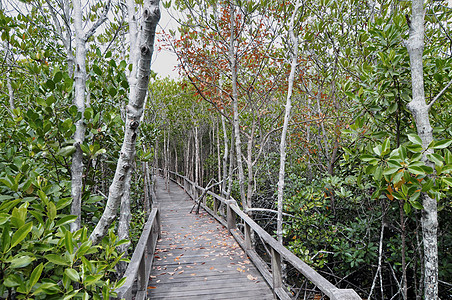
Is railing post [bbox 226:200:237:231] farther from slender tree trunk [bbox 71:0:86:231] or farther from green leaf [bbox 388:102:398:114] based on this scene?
slender tree trunk [bbox 71:0:86:231]

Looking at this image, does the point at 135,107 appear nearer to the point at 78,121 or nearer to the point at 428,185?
the point at 78,121

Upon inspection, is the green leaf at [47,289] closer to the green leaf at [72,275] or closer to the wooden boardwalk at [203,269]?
the green leaf at [72,275]

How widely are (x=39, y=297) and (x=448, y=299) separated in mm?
6261

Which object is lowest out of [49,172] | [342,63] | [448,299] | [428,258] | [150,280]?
[448,299]

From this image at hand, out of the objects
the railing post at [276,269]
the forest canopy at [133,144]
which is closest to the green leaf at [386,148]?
the forest canopy at [133,144]

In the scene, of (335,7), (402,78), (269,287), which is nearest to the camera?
(402,78)

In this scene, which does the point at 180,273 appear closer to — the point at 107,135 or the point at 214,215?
the point at 107,135

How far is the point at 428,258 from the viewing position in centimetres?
244

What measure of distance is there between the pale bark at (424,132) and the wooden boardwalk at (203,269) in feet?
6.51

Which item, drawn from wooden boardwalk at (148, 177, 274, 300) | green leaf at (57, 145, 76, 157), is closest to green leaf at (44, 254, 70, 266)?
green leaf at (57, 145, 76, 157)

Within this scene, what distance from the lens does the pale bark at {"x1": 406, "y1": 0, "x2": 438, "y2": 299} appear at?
2.40m

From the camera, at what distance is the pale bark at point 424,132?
240 cm

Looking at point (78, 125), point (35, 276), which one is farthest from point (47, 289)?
point (78, 125)

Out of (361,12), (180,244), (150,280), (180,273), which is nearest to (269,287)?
(180,273)
